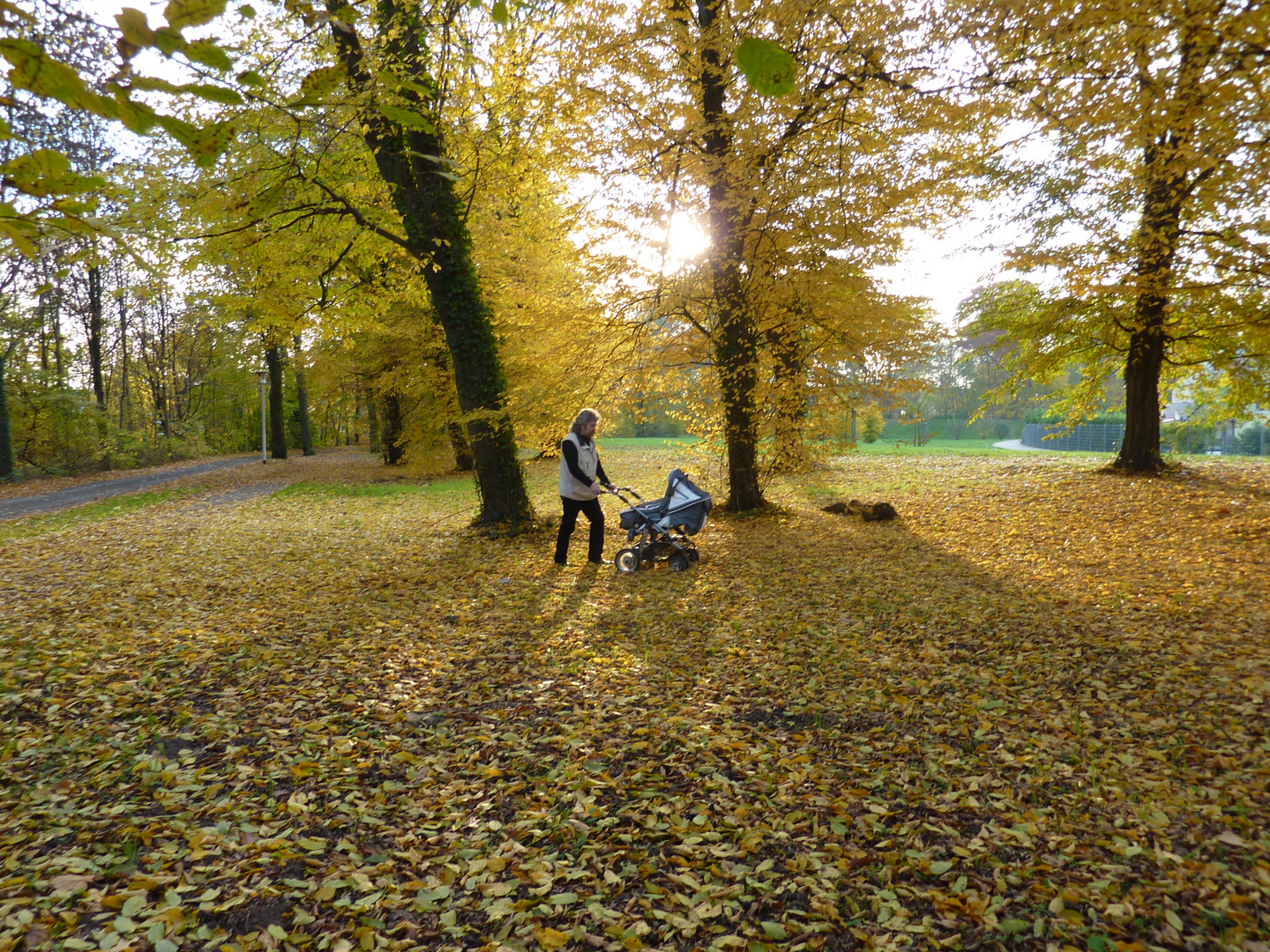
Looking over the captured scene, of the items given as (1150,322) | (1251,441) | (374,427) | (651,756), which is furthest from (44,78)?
(1251,441)

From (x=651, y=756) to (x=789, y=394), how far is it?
645 centimetres

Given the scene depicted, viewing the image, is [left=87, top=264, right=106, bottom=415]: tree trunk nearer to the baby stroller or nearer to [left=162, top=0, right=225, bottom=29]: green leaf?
the baby stroller

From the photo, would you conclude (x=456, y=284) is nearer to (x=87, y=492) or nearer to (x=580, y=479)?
(x=580, y=479)

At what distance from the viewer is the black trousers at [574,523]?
7705 millimetres

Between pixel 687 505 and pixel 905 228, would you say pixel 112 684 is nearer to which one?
pixel 687 505

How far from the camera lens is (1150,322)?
10.7 m

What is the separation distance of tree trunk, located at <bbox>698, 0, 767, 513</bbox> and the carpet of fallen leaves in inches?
122

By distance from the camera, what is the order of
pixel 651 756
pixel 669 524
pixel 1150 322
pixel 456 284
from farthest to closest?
1. pixel 1150 322
2. pixel 456 284
3. pixel 669 524
4. pixel 651 756

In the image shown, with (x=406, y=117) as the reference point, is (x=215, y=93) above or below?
below

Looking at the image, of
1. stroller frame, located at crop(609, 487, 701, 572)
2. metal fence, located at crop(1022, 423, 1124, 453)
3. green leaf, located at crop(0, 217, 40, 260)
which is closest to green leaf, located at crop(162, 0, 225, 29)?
green leaf, located at crop(0, 217, 40, 260)

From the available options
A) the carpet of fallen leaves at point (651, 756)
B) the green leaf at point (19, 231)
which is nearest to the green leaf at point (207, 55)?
the green leaf at point (19, 231)

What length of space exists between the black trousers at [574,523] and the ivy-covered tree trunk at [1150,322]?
6.92 m

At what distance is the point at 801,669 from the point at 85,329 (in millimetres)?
28362

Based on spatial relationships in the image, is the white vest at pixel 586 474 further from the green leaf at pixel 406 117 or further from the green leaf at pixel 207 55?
the green leaf at pixel 207 55
